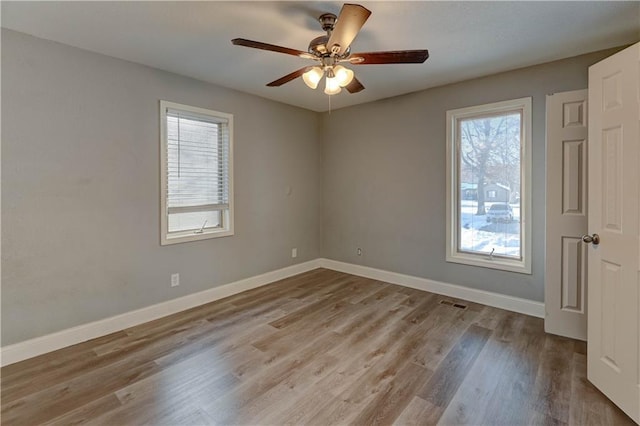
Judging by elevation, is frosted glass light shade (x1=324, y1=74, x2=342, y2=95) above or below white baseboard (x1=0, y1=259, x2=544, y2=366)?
above

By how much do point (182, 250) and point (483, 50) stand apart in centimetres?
362

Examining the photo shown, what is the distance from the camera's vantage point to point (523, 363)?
232cm

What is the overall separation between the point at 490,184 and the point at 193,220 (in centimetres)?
349

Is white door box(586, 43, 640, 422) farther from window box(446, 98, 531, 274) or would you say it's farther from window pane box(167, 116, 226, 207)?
window pane box(167, 116, 226, 207)

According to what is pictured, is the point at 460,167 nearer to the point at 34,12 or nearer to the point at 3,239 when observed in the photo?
the point at 34,12

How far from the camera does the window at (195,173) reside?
327 centimetres

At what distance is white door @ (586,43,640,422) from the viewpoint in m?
1.74

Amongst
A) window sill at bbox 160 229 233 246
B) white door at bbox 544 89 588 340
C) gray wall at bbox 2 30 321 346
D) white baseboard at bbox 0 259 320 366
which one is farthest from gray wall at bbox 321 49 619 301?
window sill at bbox 160 229 233 246

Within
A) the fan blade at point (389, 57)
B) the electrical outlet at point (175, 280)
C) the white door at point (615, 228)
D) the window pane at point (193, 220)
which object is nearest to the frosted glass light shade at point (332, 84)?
the fan blade at point (389, 57)

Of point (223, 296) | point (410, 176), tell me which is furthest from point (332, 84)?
point (223, 296)

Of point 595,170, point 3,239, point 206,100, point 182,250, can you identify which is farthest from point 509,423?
point 206,100

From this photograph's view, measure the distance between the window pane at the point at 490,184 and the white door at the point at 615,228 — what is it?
1295 millimetres

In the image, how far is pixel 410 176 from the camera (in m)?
4.09

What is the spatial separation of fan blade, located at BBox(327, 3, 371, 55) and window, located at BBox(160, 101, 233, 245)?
2086 mm
